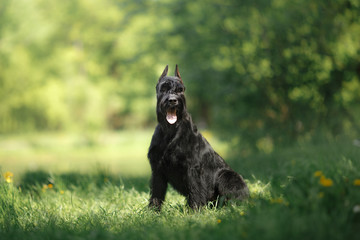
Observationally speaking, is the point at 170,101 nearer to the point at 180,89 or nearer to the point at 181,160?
the point at 180,89

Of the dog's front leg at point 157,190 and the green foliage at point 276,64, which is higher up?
the green foliage at point 276,64

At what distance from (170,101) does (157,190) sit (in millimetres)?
959

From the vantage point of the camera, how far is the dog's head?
3.29m

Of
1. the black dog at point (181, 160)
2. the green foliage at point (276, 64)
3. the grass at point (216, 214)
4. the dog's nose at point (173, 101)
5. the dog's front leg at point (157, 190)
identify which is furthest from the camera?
the green foliage at point (276, 64)

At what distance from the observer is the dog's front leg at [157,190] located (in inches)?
139

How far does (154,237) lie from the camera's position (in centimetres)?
251

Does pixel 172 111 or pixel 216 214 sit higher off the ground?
pixel 172 111

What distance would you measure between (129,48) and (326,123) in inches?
680

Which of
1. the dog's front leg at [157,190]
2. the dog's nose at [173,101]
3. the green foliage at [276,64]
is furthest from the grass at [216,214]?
the green foliage at [276,64]

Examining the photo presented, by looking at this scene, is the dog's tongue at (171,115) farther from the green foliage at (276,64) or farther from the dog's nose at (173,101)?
the green foliage at (276,64)

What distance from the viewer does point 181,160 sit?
3.36 m

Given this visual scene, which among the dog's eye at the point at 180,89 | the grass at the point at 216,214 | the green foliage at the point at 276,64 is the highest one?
the green foliage at the point at 276,64

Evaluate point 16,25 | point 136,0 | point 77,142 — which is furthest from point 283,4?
point 16,25

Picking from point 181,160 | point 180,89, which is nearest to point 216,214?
point 181,160
